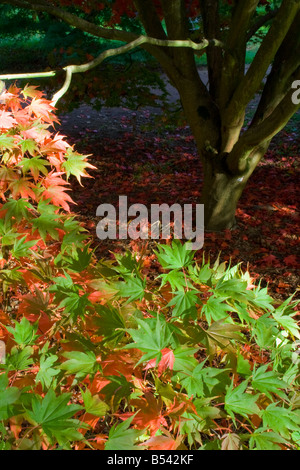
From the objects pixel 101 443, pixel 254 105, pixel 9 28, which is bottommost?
pixel 101 443

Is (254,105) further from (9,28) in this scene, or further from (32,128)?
(32,128)

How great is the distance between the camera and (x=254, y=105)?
11453mm

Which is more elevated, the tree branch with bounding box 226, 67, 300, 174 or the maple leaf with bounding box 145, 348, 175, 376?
the tree branch with bounding box 226, 67, 300, 174

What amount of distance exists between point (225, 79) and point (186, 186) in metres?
2.27

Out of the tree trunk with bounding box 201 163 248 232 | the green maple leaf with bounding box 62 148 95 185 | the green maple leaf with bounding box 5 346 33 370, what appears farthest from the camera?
the tree trunk with bounding box 201 163 248 232

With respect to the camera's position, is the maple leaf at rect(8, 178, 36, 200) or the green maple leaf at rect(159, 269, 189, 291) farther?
the maple leaf at rect(8, 178, 36, 200)

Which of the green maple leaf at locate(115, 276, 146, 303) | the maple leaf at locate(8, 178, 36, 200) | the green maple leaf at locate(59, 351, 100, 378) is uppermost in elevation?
the maple leaf at locate(8, 178, 36, 200)

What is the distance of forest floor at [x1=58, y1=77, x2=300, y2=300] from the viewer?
12.6 ft

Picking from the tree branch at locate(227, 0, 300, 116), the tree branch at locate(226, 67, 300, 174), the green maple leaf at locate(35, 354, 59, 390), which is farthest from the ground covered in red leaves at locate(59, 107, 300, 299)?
the green maple leaf at locate(35, 354, 59, 390)

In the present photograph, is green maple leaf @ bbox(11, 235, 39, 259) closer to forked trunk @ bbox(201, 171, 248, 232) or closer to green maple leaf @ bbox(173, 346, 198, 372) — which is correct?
green maple leaf @ bbox(173, 346, 198, 372)

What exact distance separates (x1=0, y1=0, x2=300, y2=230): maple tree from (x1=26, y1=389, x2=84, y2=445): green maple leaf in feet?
8.80

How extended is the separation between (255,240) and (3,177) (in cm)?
297

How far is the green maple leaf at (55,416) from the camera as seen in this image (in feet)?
3.17

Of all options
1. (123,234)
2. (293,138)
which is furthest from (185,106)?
(293,138)
